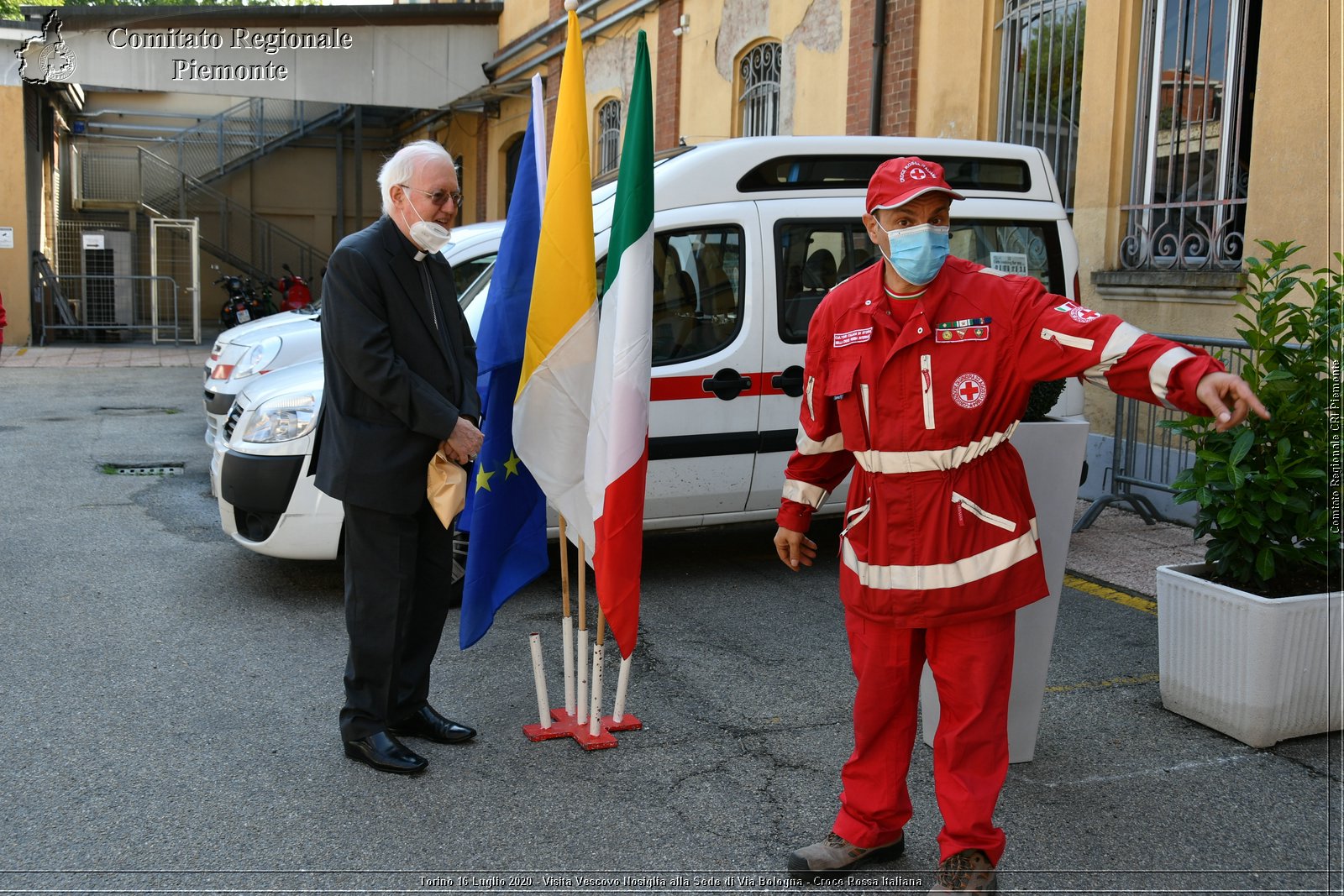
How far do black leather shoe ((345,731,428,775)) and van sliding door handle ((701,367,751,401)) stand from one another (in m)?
2.69

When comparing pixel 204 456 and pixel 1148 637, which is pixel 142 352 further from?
pixel 1148 637

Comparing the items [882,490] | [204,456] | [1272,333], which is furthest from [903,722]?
[204,456]

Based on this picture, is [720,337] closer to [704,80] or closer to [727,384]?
[727,384]

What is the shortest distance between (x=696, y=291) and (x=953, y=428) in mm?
3312

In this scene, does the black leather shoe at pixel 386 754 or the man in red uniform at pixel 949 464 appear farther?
the black leather shoe at pixel 386 754

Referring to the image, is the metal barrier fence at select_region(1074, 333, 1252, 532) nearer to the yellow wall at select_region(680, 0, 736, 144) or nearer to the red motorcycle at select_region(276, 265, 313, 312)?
the yellow wall at select_region(680, 0, 736, 144)

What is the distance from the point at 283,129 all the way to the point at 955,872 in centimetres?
2833

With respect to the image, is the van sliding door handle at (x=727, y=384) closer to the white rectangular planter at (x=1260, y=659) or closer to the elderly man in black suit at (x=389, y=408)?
the elderly man in black suit at (x=389, y=408)

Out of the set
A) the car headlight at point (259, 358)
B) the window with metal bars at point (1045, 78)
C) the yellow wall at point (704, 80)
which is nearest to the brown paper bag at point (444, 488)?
the car headlight at point (259, 358)

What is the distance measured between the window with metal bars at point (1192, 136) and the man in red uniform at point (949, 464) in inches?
227

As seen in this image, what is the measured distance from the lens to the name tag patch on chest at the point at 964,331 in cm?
315

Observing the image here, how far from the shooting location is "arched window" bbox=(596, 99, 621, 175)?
18062mm

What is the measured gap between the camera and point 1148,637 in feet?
18.8

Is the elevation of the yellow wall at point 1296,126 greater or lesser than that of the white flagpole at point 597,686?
greater
